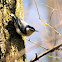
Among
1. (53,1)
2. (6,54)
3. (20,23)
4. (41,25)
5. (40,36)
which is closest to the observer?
(6,54)

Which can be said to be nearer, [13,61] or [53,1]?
[13,61]

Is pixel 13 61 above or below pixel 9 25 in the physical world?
below

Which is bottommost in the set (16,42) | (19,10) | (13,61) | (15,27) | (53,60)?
(53,60)

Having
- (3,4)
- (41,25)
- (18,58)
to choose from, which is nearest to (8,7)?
(3,4)

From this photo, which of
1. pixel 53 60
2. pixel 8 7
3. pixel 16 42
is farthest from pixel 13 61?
pixel 53 60

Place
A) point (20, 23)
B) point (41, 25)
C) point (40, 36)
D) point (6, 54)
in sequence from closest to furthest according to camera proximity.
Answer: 1. point (6, 54)
2. point (20, 23)
3. point (41, 25)
4. point (40, 36)

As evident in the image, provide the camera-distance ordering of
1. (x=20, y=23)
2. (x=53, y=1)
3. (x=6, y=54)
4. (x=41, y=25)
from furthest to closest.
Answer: (x=53, y=1) < (x=41, y=25) < (x=20, y=23) < (x=6, y=54)

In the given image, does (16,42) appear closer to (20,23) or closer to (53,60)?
(20,23)

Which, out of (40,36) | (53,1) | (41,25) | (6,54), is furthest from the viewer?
(53,1)

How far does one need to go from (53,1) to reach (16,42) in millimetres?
1012

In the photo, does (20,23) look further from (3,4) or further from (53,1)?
(53,1)

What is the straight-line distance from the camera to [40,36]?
181cm

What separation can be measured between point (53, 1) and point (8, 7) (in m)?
0.94

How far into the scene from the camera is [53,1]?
1.98 meters
